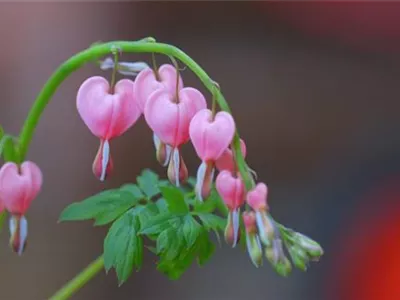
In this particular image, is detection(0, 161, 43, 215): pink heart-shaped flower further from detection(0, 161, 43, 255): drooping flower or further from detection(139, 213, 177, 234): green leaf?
A: detection(139, 213, 177, 234): green leaf

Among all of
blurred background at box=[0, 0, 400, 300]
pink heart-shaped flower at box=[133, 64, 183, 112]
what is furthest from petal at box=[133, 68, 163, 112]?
blurred background at box=[0, 0, 400, 300]

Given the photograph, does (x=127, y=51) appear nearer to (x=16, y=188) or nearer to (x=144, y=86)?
(x=144, y=86)

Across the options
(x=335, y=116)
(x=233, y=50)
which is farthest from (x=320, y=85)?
Result: (x=233, y=50)

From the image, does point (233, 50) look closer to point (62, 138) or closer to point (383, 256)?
point (62, 138)

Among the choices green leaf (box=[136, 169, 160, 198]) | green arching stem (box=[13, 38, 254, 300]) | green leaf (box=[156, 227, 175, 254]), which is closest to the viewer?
Answer: green arching stem (box=[13, 38, 254, 300])

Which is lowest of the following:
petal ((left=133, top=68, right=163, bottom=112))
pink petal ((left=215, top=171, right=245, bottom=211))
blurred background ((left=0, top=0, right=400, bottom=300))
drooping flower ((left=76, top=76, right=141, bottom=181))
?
blurred background ((left=0, top=0, right=400, bottom=300))

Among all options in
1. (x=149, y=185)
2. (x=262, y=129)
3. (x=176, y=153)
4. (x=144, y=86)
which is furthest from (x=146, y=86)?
(x=262, y=129)
